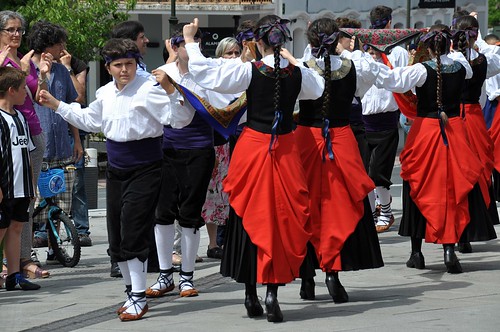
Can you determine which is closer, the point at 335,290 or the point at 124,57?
the point at 124,57

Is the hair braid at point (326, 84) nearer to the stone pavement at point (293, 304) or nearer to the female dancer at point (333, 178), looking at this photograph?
the female dancer at point (333, 178)

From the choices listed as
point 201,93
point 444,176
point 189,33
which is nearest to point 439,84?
point 444,176

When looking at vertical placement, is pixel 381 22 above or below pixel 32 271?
above

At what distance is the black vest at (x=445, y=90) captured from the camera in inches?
409

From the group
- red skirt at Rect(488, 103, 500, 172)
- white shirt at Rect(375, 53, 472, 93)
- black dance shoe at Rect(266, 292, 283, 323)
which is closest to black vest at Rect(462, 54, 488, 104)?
white shirt at Rect(375, 53, 472, 93)

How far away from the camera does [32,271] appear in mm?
10648

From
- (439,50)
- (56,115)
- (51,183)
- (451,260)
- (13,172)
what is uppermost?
(439,50)

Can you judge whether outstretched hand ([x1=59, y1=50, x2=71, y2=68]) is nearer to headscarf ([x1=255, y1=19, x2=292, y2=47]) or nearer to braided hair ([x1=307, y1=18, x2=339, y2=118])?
braided hair ([x1=307, y1=18, x2=339, y2=118])

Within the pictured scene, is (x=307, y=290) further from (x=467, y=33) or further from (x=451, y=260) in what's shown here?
(x=467, y=33)

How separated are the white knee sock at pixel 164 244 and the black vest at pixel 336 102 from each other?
4.30ft

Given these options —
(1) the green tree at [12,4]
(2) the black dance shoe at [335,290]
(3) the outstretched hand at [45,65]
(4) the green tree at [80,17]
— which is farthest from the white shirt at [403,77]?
(1) the green tree at [12,4]

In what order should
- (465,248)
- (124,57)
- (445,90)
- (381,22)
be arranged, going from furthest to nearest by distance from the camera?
(381,22)
(465,248)
(445,90)
(124,57)

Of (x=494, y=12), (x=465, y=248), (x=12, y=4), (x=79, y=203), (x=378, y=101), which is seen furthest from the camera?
(x=494, y=12)

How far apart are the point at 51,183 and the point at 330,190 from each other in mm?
3045
